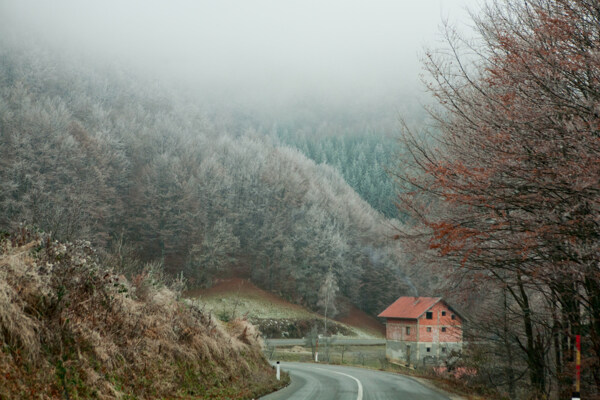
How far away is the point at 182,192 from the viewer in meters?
63.3

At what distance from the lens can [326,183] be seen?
86188 millimetres

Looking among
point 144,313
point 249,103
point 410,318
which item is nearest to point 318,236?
point 410,318

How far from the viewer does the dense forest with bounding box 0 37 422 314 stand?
51.1 metres

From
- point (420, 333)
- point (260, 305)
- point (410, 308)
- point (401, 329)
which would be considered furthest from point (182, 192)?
point (420, 333)

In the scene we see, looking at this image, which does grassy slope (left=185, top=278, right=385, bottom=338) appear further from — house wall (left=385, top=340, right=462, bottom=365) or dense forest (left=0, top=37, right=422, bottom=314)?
house wall (left=385, top=340, right=462, bottom=365)

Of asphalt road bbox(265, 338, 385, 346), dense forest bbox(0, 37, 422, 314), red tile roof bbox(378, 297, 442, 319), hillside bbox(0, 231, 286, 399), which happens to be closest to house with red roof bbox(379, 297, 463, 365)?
red tile roof bbox(378, 297, 442, 319)

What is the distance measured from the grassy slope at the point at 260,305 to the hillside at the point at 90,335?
43.5 m

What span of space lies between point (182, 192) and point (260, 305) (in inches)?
614

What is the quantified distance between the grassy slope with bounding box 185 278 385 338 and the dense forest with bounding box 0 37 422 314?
1744mm

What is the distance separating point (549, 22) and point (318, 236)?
62663mm

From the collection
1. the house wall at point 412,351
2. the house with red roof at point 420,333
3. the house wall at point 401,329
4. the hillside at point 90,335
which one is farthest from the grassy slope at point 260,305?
the hillside at point 90,335

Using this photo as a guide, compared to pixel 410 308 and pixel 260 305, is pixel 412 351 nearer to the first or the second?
pixel 410 308

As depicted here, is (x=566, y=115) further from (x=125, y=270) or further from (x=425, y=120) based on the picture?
(x=125, y=270)

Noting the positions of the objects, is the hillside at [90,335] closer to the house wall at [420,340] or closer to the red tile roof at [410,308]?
the red tile roof at [410,308]
